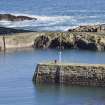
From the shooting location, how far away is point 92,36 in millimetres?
69750

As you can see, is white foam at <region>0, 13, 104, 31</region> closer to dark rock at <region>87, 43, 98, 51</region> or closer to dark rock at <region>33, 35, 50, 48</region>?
dark rock at <region>33, 35, 50, 48</region>

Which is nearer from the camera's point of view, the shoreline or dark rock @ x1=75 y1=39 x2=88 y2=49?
the shoreline

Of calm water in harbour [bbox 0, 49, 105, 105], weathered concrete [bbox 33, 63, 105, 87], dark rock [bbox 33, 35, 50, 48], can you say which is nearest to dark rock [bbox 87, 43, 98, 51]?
dark rock [bbox 33, 35, 50, 48]

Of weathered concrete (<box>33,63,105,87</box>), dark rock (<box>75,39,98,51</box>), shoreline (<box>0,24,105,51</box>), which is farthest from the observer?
shoreline (<box>0,24,105,51</box>)

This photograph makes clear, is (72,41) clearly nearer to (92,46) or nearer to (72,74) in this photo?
(92,46)

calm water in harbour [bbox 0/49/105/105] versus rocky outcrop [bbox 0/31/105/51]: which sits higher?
rocky outcrop [bbox 0/31/105/51]

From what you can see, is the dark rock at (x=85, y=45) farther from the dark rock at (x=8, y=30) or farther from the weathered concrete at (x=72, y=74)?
the weathered concrete at (x=72, y=74)

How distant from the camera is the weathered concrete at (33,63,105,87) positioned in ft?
170

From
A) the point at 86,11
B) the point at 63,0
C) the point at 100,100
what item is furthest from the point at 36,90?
the point at 63,0

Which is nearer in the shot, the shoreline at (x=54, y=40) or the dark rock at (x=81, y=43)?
the shoreline at (x=54, y=40)

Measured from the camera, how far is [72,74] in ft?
172

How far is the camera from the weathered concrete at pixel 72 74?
51938mm

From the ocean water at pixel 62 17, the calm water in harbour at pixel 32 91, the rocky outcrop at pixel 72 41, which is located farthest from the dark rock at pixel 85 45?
the ocean water at pixel 62 17

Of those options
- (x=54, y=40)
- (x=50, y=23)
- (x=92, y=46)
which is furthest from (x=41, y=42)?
(x=50, y=23)
